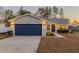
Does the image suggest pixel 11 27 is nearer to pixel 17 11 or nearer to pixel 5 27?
pixel 5 27

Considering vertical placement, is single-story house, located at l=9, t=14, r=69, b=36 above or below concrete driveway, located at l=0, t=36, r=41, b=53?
above

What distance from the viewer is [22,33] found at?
2892 cm

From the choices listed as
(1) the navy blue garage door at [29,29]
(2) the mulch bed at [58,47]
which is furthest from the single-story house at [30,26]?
(2) the mulch bed at [58,47]

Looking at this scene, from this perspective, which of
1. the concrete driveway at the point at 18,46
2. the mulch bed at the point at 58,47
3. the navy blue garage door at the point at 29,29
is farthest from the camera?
the navy blue garage door at the point at 29,29

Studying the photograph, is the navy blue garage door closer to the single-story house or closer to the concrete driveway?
the single-story house

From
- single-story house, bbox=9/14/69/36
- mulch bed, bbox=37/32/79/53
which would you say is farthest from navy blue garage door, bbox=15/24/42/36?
mulch bed, bbox=37/32/79/53

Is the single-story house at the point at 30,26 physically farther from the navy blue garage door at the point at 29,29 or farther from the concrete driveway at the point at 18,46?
the concrete driveway at the point at 18,46

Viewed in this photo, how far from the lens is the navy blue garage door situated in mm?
28839

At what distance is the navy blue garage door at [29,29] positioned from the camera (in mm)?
28839

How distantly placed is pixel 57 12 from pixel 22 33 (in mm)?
15876

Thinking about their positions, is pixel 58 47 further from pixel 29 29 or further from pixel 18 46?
pixel 29 29

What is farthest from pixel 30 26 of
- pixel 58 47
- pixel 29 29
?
pixel 58 47

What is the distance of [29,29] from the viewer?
2897cm
